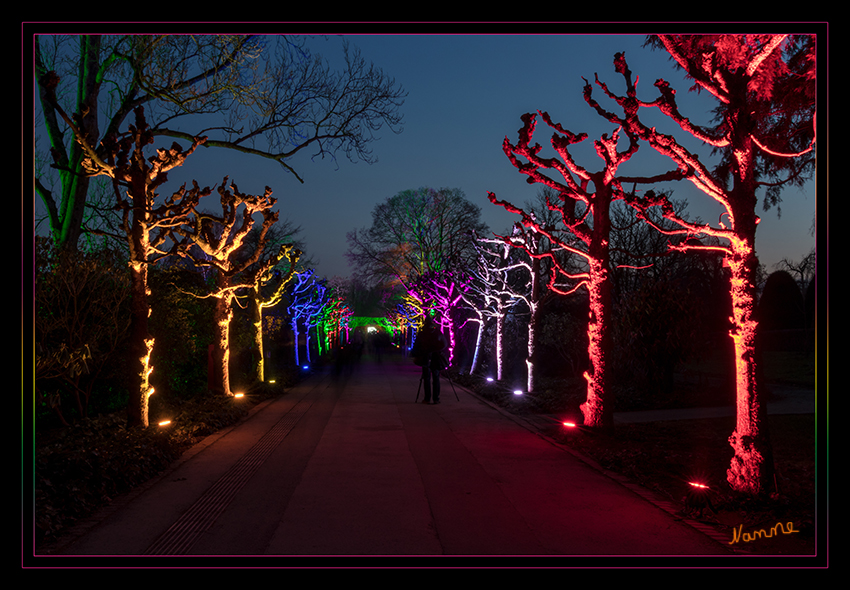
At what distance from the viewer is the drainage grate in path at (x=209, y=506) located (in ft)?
15.6

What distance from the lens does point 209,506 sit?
5926 mm

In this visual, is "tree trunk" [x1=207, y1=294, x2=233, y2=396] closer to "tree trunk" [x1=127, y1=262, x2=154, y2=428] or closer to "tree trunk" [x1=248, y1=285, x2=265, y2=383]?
"tree trunk" [x1=248, y1=285, x2=265, y2=383]

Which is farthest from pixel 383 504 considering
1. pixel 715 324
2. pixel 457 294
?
pixel 715 324

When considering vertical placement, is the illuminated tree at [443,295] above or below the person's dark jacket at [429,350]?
above

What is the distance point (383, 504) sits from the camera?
19.5 ft

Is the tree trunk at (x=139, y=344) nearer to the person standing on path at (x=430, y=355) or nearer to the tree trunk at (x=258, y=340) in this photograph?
the person standing on path at (x=430, y=355)

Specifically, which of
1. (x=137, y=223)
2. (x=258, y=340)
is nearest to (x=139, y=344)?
(x=137, y=223)

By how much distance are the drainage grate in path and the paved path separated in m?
0.02

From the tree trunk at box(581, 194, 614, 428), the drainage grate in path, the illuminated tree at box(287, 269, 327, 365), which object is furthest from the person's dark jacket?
the illuminated tree at box(287, 269, 327, 365)

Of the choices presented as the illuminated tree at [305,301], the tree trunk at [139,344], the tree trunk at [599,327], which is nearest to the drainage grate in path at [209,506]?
the tree trunk at [139,344]
